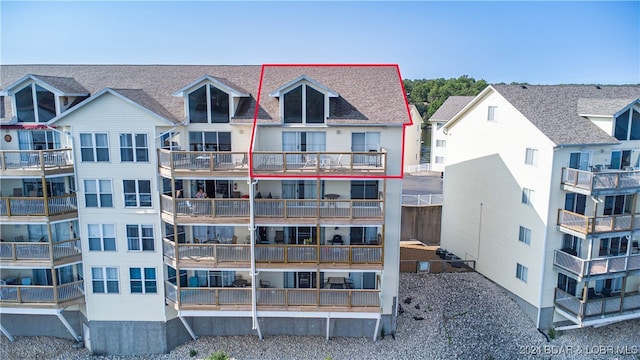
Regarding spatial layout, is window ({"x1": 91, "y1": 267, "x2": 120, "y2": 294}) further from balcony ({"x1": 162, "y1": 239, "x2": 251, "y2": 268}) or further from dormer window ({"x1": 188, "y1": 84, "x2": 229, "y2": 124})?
dormer window ({"x1": 188, "y1": 84, "x2": 229, "y2": 124})

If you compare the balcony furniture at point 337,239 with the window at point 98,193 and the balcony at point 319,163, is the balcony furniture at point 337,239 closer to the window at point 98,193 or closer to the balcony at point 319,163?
the balcony at point 319,163

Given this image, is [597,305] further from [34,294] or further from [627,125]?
[34,294]

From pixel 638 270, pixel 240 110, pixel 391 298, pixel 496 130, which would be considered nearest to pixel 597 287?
pixel 638 270

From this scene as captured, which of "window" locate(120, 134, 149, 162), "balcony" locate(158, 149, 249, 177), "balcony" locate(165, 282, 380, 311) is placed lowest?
"balcony" locate(165, 282, 380, 311)

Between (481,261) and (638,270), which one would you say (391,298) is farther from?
(638,270)

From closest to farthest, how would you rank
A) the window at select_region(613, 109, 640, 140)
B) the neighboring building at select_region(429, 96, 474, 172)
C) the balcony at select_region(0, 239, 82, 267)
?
the balcony at select_region(0, 239, 82, 267)
the window at select_region(613, 109, 640, 140)
the neighboring building at select_region(429, 96, 474, 172)

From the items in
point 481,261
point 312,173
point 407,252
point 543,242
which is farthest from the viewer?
point 407,252

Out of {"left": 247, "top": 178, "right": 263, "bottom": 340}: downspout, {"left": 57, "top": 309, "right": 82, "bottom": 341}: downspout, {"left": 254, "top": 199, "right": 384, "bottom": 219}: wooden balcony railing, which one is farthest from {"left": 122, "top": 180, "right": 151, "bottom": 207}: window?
{"left": 57, "top": 309, "right": 82, "bottom": 341}: downspout
